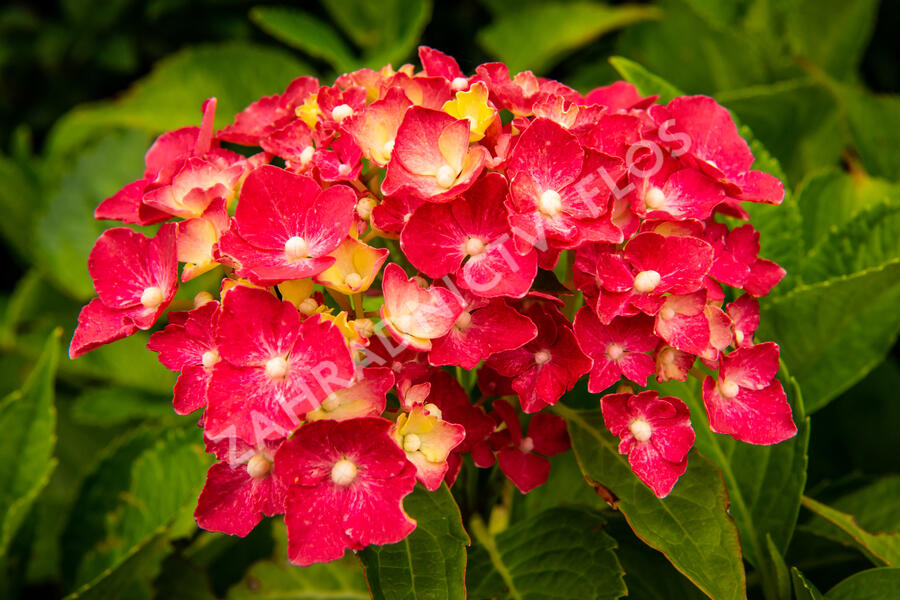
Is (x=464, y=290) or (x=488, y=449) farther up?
(x=464, y=290)

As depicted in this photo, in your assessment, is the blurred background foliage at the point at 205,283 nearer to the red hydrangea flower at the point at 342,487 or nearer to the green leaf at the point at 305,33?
the green leaf at the point at 305,33

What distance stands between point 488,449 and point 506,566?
0.18 m

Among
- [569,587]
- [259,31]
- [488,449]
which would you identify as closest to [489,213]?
[488,449]

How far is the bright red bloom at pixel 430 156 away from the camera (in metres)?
0.58

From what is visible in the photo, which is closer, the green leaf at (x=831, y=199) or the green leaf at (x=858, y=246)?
the green leaf at (x=858, y=246)

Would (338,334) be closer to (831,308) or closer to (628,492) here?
(628,492)

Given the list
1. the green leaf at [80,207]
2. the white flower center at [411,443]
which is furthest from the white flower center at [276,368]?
the green leaf at [80,207]

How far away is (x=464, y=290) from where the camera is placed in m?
0.59

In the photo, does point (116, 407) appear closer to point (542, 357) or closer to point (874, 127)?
point (542, 357)

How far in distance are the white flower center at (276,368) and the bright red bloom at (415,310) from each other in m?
0.08

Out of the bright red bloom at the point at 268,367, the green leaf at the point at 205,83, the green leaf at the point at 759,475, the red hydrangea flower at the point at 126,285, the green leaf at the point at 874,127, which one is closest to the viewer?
the bright red bloom at the point at 268,367

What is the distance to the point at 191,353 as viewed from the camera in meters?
0.60

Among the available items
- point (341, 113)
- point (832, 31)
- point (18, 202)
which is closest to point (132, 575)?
point (341, 113)

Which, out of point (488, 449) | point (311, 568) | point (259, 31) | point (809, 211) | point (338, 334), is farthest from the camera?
point (259, 31)
